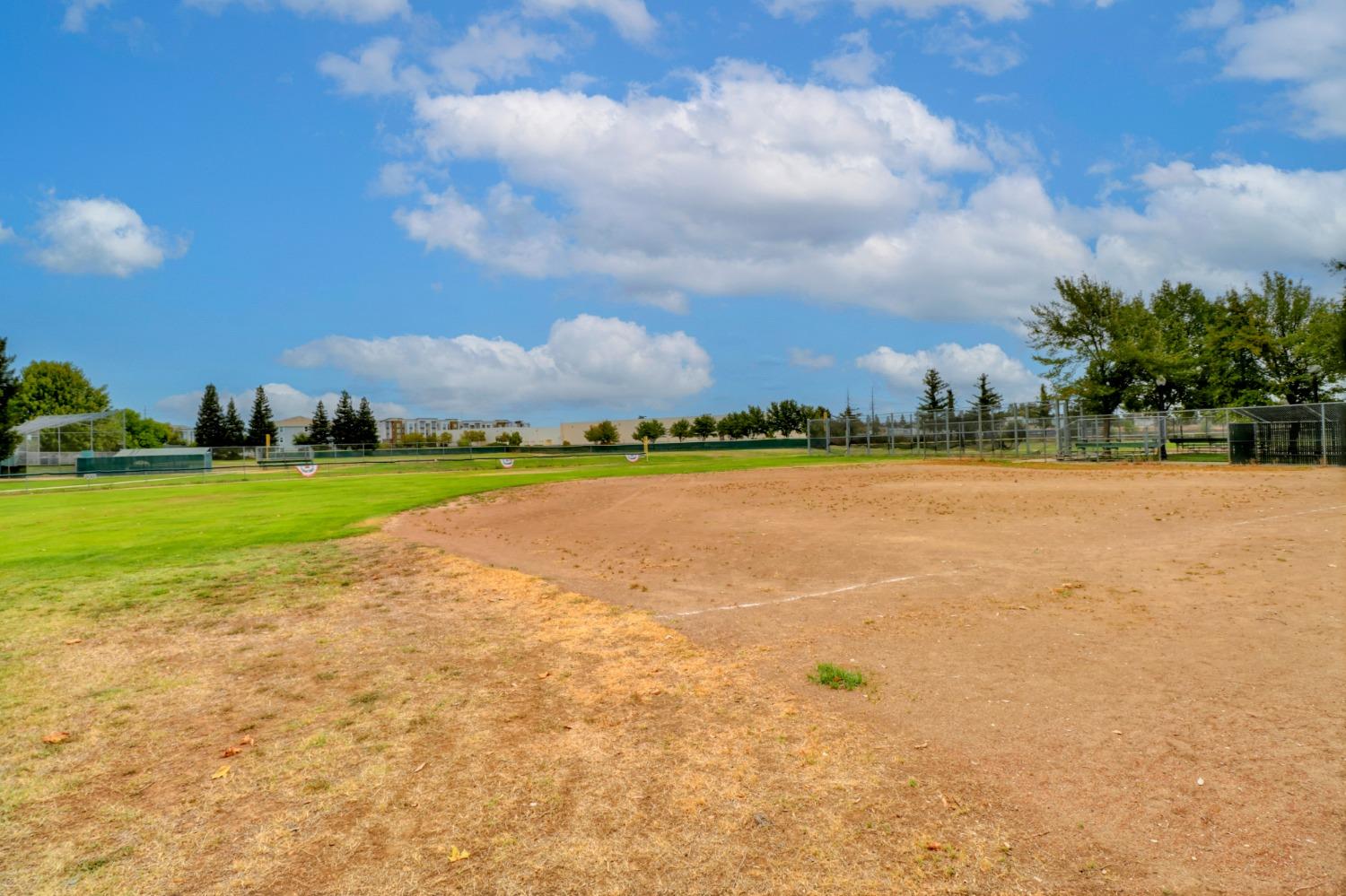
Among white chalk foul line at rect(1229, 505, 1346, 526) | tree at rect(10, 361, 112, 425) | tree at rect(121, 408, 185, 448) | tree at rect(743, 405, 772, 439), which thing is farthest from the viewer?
tree at rect(743, 405, 772, 439)

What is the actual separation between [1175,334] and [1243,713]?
225ft

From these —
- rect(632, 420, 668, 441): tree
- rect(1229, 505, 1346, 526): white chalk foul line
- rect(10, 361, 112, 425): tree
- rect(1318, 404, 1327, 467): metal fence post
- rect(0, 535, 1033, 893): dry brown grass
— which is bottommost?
rect(0, 535, 1033, 893): dry brown grass

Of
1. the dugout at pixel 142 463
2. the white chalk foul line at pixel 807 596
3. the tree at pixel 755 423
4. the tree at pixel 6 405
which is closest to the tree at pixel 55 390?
the tree at pixel 6 405

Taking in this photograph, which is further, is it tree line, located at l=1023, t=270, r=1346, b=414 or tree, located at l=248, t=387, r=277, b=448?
tree, located at l=248, t=387, r=277, b=448

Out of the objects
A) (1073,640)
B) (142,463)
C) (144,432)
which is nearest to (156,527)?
(1073,640)

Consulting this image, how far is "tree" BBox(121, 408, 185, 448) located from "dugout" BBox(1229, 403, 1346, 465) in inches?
4088

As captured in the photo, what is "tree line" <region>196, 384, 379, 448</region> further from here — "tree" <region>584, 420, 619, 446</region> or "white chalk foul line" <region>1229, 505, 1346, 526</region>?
"white chalk foul line" <region>1229, 505, 1346, 526</region>

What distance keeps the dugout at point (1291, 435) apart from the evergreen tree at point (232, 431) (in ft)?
375

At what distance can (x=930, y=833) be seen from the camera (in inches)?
156

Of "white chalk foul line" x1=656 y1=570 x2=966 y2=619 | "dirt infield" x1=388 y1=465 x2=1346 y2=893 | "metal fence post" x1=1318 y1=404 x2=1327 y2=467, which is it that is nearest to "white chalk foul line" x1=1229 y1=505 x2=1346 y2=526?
"dirt infield" x1=388 y1=465 x2=1346 y2=893

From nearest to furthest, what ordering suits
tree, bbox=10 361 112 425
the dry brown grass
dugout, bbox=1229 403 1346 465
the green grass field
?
the dry brown grass
the green grass field
dugout, bbox=1229 403 1346 465
tree, bbox=10 361 112 425

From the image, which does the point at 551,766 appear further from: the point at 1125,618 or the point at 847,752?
the point at 1125,618

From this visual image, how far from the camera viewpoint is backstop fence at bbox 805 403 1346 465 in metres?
31.3

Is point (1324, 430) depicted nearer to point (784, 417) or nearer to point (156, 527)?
point (156, 527)
